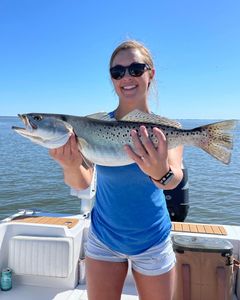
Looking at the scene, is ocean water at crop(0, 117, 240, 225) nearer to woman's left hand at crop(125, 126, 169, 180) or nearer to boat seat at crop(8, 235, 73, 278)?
boat seat at crop(8, 235, 73, 278)

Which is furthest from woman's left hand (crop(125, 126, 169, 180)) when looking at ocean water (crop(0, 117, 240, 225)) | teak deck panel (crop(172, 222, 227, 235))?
ocean water (crop(0, 117, 240, 225))

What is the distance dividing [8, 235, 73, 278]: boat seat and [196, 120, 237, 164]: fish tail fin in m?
2.70

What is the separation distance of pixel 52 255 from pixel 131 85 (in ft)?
9.39

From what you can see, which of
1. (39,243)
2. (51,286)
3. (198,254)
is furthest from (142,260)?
(51,286)

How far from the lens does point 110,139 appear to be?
267 cm

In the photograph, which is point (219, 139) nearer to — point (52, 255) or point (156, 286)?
point (156, 286)

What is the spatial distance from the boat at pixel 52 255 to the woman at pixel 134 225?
1.92 m

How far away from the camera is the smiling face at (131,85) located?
2.81 m

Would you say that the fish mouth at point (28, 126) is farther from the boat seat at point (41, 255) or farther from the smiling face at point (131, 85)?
the boat seat at point (41, 255)

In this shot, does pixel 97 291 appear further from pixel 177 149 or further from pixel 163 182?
pixel 177 149

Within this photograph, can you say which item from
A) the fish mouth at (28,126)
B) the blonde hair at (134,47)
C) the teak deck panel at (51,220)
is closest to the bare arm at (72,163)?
the fish mouth at (28,126)

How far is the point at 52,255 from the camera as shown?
15.4 feet

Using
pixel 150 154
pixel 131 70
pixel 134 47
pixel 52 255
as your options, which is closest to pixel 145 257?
pixel 150 154

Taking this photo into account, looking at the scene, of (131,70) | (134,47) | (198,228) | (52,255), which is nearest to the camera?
(131,70)
